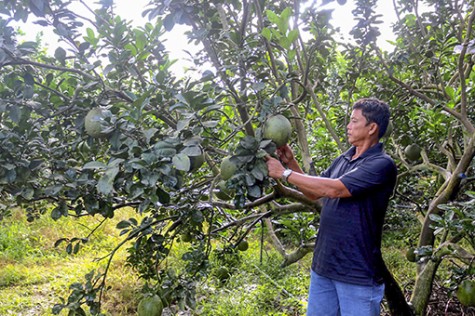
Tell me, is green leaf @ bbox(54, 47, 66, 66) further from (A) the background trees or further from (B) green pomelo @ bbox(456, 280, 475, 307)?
(B) green pomelo @ bbox(456, 280, 475, 307)

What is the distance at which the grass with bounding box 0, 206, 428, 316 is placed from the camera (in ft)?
11.8

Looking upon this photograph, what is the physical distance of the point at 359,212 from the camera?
5.47 ft

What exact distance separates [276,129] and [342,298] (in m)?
0.82

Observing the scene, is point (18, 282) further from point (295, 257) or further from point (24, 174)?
point (24, 174)

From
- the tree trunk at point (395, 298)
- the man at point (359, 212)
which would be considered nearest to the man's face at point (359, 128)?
the man at point (359, 212)

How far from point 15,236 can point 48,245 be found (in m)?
0.51

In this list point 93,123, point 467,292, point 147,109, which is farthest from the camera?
point 467,292

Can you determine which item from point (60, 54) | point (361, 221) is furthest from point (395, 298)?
point (60, 54)

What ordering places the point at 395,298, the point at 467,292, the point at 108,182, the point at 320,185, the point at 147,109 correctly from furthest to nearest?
the point at 395,298, the point at 467,292, the point at 320,185, the point at 147,109, the point at 108,182

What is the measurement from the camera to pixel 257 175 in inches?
47.3

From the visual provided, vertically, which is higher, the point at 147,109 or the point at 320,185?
the point at 147,109

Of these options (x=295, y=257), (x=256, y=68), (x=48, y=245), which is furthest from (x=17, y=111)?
(x=48, y=245)

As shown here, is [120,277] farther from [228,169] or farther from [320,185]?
[228,169]

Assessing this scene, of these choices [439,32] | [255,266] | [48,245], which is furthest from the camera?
[48,245]
